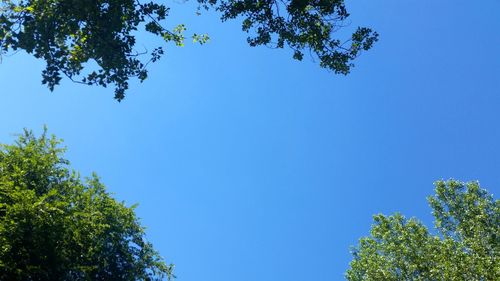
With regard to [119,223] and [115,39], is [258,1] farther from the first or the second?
[119,223]

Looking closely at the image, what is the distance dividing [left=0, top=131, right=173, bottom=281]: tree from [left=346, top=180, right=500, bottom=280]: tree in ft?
57.8

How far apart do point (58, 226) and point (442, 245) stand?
85.3 ft

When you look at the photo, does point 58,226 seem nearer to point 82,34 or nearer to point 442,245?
point 82,34

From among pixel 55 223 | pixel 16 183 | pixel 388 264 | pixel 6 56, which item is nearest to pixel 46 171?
pixel 16 183

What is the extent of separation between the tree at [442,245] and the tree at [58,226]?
17.6 m

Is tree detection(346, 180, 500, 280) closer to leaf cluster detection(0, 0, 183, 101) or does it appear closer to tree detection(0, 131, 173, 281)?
tree detection(0, 131, 173, 281)

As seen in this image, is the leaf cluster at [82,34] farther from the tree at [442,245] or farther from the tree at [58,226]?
the tree at [442,245]

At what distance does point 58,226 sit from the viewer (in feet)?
59.9

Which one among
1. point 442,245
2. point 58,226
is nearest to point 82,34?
point 58,226

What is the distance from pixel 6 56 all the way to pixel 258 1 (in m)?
9.23

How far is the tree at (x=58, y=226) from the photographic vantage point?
Answer: 56.1 feet

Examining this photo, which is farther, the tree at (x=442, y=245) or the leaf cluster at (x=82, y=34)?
the tree at (x=442, y=245)

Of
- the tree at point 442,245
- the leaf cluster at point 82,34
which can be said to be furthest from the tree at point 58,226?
the tree at point 442,245

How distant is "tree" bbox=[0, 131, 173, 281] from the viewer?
17.1 meters
